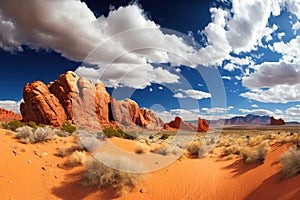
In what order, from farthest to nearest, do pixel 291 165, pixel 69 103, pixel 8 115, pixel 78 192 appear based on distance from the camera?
pixel 8 115
pixel 69 103
pixel 78 192
pixel 291 165

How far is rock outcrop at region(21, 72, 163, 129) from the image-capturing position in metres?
56.4

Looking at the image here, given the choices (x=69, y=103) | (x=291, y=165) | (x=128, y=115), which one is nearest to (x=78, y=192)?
(x=291, y=165)

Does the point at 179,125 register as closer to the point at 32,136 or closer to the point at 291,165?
the point at 32,136

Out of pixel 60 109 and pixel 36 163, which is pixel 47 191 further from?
pixel 60 109

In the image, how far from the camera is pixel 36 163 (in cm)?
1131

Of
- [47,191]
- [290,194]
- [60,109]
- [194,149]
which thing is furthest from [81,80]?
[290,194]

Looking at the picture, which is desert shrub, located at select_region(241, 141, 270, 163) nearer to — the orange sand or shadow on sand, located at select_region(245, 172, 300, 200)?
the orange sand

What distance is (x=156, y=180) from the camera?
1105 cm

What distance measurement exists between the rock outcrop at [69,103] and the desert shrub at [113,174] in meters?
48.4

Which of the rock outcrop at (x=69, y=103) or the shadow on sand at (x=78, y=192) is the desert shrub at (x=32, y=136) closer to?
the shadow on sand at (x=78, y=192)

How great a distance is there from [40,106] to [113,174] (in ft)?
170

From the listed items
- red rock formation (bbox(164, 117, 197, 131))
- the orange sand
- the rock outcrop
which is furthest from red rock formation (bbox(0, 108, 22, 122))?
the orange sand

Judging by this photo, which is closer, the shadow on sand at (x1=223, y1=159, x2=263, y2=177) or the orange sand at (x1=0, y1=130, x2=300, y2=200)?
the orange sand at (x1=0, y1=130, x2=300, y2=200)

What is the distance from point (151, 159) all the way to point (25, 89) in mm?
53868
